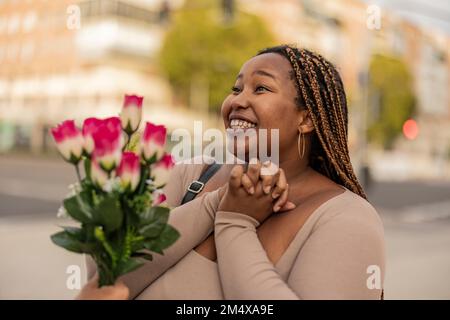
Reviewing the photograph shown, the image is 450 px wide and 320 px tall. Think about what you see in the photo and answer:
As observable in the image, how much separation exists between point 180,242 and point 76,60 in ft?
107

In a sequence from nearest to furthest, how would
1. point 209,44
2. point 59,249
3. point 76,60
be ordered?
point 59,249 < point 209,44 < point 76,60

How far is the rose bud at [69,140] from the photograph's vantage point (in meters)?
1.25

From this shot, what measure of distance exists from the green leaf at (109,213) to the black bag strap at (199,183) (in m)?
0.46

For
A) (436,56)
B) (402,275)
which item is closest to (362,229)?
(402,275)

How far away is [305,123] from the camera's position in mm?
1662

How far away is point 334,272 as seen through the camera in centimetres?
137

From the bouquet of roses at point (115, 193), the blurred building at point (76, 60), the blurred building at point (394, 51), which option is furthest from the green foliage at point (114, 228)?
the blurred building at point (394, 51)

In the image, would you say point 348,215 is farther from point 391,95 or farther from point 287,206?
point 391,95

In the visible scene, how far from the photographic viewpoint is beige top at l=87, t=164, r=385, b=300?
1.37 m

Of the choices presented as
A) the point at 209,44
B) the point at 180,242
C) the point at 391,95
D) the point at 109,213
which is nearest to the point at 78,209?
the point at 109,213

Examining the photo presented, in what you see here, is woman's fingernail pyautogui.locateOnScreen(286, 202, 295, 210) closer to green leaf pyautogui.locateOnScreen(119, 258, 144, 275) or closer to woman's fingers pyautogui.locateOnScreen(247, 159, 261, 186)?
woman's fingers pyautogui.locateOnScreen(247, 159, 261, 186)

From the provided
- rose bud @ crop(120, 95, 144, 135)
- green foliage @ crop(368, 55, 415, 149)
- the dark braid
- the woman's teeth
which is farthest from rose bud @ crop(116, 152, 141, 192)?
green foliage @ crop(368, 55, 415, 149)

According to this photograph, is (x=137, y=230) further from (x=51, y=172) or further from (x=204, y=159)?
(x=51, y=172)

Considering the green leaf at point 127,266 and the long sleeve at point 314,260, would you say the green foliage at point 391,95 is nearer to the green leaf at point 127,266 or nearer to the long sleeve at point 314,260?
the long sleeve at point 314,260
